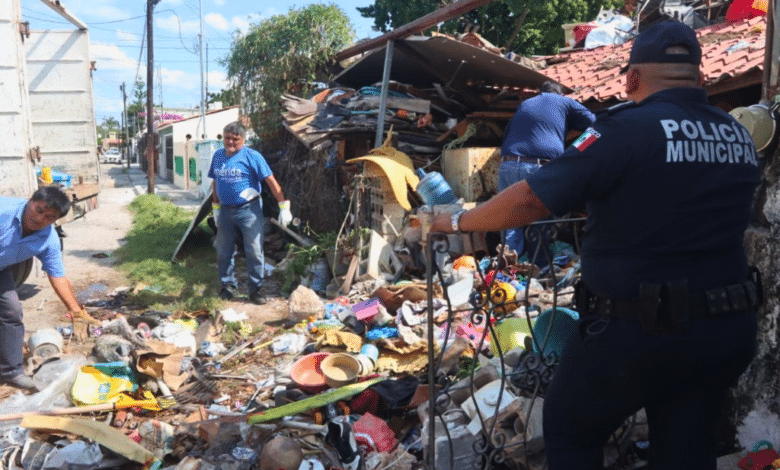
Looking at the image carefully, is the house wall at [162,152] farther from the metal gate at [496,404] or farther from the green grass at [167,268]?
the metal gate at [496,404]

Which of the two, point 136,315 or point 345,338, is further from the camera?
point 136,315

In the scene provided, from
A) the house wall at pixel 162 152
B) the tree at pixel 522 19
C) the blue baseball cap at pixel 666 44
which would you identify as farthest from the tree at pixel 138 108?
the blue baseball cap at pixel 666 44

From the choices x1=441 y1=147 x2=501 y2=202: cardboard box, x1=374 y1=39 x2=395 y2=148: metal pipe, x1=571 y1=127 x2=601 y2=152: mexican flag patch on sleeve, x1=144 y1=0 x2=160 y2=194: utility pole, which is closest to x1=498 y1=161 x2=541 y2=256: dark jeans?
x1=441 y1=147 x2=501 y2=202: cardboard box

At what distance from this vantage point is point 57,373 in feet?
15.4

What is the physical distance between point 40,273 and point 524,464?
707cm

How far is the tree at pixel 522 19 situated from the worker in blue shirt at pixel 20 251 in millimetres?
17088

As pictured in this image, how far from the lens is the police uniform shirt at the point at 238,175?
6770 mm

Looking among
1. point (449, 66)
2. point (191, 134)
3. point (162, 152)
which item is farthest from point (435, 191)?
point (162, 152)

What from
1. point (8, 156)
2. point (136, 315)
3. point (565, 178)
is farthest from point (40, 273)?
point (565, 178)

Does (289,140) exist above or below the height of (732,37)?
below

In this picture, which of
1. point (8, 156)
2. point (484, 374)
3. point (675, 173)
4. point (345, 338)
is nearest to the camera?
point (675, 173)

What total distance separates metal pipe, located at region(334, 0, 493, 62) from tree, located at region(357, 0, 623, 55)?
12.8m

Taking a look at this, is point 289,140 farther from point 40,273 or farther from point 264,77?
point 40,273

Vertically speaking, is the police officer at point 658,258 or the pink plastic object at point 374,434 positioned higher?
the police officer at point 658,258
